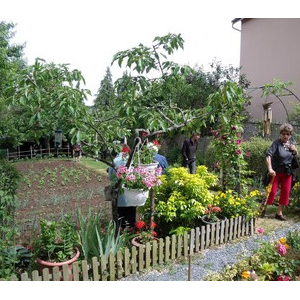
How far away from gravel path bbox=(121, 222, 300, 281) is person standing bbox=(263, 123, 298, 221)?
1.13m

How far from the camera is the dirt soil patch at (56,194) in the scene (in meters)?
5.53

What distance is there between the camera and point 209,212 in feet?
14.4

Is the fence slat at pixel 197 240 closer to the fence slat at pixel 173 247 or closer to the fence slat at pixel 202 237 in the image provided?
the fence slat at pixel 202 237

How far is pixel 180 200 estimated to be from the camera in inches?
153

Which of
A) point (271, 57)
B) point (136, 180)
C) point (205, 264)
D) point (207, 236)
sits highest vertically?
point (271, 57)

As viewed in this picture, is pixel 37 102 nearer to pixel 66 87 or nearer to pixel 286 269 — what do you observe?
pixel 66 87

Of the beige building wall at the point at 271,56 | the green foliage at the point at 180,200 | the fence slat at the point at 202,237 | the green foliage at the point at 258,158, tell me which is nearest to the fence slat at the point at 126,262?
the green foliage at the point at 180,200

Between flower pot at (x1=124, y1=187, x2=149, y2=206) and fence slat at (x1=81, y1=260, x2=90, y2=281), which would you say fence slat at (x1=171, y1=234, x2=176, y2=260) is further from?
fence slat at (x1=81, y1=260, x2=90, y2=281)

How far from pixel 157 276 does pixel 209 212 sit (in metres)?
1.52

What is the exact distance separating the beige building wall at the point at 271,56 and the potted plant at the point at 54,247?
942 cm

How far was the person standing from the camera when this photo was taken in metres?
5.01

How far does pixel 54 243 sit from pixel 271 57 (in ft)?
37.8

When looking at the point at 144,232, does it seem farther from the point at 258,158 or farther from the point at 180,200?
the point at 258,158

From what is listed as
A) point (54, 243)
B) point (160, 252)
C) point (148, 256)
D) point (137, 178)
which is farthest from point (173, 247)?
point (54, 243)
